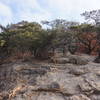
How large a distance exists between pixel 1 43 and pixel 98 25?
17.5 ft

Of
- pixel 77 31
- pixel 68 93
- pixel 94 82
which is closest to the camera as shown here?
pixel 68 93

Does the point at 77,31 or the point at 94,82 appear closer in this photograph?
the point at 94,82

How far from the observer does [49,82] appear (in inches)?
219

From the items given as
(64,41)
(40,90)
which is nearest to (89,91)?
(40,90)

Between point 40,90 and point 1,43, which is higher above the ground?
point 1,43

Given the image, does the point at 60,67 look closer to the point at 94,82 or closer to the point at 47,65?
the point at 47,65

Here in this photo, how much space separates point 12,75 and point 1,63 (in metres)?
2.04

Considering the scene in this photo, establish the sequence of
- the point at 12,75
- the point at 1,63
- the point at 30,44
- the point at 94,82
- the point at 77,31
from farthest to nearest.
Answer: the point at 77,31 → the point at 1,63 → the point at 30,44 → the point at 12,75 → the point at 94,82

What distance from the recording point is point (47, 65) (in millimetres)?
6926

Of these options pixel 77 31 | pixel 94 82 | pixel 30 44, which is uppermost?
pixel 77 31

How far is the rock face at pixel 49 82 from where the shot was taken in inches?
194

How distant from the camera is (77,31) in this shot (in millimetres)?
9141

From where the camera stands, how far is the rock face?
16.1 ft

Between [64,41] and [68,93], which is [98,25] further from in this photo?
[68,93]
